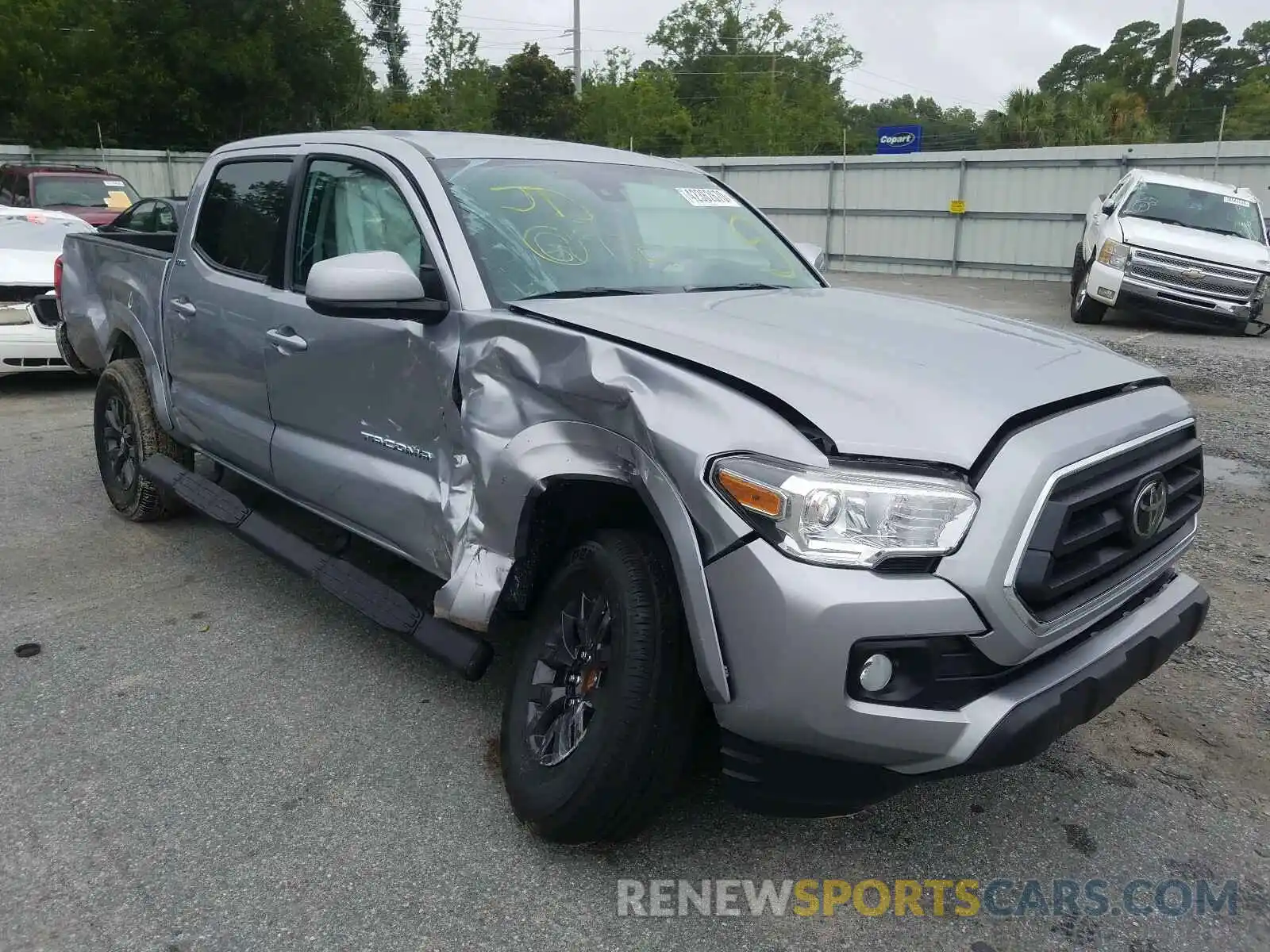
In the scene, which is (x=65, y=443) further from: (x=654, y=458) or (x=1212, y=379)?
(x=1212, y=379)

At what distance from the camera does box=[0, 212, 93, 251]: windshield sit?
28.6ft

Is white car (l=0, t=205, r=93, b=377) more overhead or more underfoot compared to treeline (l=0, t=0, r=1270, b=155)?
more underfoot

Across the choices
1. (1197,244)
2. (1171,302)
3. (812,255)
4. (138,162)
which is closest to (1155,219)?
(1197,244)

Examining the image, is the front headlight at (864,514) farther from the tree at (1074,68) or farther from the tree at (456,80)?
the tree at (1074,68)

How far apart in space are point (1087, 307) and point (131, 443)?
11079mm

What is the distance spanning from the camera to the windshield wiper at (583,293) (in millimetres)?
3104

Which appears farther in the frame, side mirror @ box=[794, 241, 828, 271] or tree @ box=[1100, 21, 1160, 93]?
tree @ box=[1100, 21, 1160, 93]

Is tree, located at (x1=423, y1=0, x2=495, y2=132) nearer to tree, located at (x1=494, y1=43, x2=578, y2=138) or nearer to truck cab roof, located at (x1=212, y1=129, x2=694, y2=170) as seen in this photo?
tree, located at (x1=494, y1=43, x2=578, y2=138)

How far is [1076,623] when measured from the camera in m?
2.37

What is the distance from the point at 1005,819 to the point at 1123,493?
98 cm

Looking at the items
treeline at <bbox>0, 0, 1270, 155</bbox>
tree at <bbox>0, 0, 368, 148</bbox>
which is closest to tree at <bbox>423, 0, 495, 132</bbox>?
treeline at <bbox>0, 0, 1270, 155</bbox>

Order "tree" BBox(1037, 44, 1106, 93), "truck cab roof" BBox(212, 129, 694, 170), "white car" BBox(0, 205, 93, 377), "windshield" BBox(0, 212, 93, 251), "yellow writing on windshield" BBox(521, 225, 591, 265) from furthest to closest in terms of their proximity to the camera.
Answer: "tree" BBox(1037, 44, 1106, 93) < "windshield" BBox(0, 212, 93, 251) < "white car" BBox(0, 205, 93, 377) < "truck cab roof" BBox(212, 129, 694, 170) < "yellow writing on windshield" BBox(521, 225, 591, 265)

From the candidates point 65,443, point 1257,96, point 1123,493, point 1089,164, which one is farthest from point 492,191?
point 1257,96

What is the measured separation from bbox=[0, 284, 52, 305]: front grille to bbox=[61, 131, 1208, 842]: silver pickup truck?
17.0ft
